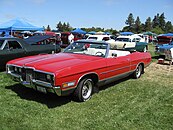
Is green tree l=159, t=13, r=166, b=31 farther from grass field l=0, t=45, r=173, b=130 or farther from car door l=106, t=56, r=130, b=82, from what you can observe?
grass field l=0, t=45, r=173, b=130

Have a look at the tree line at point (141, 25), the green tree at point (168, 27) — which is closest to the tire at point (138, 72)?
the tree line at point (141, 25)

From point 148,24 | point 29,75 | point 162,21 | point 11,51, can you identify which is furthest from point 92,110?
point 162,21

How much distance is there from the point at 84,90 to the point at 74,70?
2.54ft

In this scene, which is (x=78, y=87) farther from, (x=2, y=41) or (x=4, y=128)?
(x=2, y=41)

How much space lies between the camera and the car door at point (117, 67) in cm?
564

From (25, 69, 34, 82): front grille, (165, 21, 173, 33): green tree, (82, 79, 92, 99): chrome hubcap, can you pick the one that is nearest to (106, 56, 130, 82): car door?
(82, 79, 92, 99): chrome hubcap

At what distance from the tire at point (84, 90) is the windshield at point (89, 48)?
3.19 ft

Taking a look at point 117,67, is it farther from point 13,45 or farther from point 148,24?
point 148,24

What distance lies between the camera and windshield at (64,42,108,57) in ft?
19.3

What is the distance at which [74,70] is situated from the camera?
4555 millimetres

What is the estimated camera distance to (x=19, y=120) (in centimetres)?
393

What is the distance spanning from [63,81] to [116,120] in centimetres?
132

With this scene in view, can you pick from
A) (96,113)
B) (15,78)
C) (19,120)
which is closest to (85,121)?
(96,113)

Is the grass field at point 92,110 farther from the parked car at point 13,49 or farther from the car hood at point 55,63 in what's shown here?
the parked car at point 13,49
